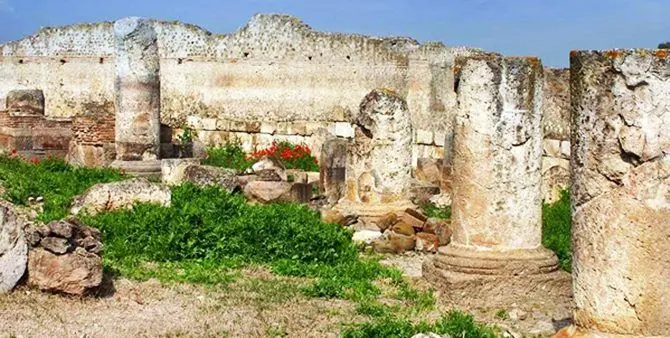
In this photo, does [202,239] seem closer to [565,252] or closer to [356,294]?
[356,294]

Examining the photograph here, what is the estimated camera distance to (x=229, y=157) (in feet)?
75.2

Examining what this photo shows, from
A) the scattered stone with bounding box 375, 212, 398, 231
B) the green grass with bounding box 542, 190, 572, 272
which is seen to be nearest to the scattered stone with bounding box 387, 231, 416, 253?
the scattered stone with bounding box 375, 212, 398, 231

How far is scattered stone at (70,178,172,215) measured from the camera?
44.9 feet

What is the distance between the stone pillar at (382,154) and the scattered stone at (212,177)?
6.79 feet

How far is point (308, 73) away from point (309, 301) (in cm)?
1982

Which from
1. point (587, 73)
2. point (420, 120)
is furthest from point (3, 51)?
point (587, 73)

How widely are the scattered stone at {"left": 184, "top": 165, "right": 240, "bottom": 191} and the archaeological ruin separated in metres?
A: 0.04

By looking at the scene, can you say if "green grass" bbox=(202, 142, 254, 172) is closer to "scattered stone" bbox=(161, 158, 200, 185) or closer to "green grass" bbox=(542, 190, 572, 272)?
"scattered stone" bbox=(161, 158, 200, 185)

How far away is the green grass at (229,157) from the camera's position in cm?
2133

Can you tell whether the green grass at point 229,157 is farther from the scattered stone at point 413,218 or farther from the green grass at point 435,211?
the scattered stone at point 413,218

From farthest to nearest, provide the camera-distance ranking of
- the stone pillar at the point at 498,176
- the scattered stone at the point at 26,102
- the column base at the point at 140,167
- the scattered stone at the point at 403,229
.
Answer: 1. the scattered stone at the point at 26,102
2. the column base at the point at 140,167
3. the scattered stone at the point at 403,229
4. the stone pillar at the point at 498,176

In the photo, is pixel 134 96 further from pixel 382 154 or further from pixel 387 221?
pixel 387 221

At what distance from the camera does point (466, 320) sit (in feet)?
26.9

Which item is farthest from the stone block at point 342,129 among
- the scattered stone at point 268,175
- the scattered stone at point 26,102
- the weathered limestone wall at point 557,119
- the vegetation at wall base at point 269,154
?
the weathered limestone wall at point 557,119
